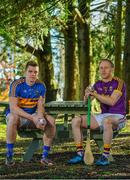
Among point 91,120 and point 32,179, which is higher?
point 91,120

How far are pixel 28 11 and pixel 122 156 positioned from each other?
15.3 ft

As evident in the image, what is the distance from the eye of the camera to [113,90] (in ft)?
26.2

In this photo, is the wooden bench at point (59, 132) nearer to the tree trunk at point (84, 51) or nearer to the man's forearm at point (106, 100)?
the man's forearm at point (106, 100)

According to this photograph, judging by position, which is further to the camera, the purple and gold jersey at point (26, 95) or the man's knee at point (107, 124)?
the purple and gold jersey at point (26, 95)

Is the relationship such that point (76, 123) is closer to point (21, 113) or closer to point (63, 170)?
point (21, 113)

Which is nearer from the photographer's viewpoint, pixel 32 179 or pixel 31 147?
pixel 32 179

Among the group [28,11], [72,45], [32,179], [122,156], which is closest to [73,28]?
[72,45]

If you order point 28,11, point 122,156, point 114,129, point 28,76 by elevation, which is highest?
point 28,11

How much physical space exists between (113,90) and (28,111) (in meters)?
1.28

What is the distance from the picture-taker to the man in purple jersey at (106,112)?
7.73 meters

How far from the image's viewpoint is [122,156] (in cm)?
884

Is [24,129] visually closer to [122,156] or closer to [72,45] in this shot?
[122,156]

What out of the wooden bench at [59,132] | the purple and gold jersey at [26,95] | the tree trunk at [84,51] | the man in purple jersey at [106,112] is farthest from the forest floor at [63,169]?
the tree trunk at [84,51]

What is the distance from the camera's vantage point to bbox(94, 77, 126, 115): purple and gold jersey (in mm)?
8016
